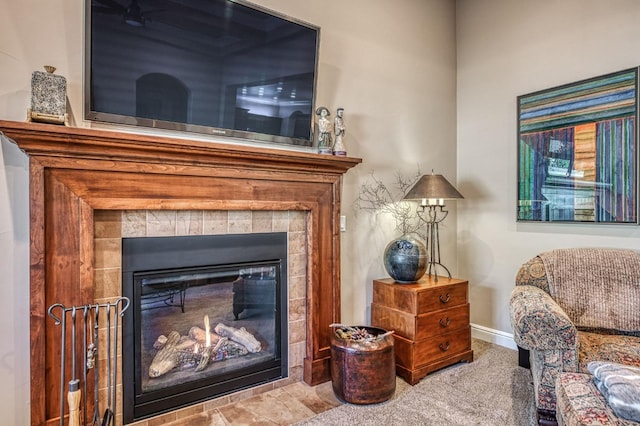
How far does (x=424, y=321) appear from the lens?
251 cm

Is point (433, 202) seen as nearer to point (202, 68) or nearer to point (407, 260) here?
point (407, 260)

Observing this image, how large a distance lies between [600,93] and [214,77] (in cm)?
268

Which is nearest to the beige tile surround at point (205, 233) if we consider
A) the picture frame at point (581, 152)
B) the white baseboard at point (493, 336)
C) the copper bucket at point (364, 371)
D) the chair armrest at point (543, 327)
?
the copper bucket at point (364, 371)

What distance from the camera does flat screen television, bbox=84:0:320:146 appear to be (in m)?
1.78

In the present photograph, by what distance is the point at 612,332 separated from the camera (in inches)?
89.6

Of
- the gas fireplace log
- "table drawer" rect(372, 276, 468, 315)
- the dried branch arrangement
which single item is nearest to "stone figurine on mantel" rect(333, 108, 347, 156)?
the dried branch arrangement

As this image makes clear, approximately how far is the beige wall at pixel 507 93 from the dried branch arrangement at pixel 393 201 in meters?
0.64

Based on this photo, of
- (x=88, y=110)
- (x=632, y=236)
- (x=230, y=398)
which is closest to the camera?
(x=88, y=110)

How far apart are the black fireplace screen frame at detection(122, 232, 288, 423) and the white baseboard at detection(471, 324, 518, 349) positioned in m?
1.93

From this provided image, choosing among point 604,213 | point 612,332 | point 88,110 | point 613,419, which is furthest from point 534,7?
point 88,110

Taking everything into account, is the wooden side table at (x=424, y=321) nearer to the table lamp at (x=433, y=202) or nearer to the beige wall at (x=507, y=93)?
the table lamp at (x=433, y=202)

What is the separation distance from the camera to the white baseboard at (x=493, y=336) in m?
3.12

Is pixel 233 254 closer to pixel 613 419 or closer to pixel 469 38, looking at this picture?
pixel 613 419

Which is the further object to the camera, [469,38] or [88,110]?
[469,38]
